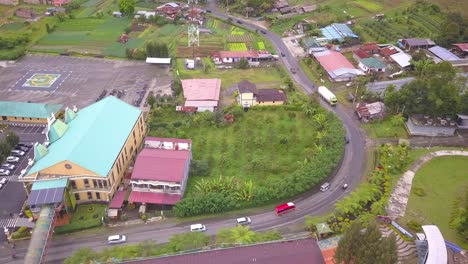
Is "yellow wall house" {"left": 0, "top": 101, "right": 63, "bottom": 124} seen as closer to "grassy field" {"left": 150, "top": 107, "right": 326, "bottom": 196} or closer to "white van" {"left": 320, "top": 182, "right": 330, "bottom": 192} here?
"grassy field" {"left": 150, "top": 107, "right": 326, "bottom": 196}

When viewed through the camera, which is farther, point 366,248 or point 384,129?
point 384,129

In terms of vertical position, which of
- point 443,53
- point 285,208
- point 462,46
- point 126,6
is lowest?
point 285,208

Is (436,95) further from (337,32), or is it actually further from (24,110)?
(24,110)

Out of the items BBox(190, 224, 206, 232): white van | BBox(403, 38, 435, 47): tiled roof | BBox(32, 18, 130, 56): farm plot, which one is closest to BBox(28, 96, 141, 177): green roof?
BBox(190, 224, 206, 232): white van

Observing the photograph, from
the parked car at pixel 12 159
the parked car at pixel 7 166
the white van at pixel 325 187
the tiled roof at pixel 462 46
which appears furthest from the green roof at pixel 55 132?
the tiled roof at pixel 462 46

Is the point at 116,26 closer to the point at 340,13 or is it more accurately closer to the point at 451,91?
the point at 340,13

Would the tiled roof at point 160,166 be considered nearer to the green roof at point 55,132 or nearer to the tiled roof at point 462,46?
the green roof at point 55,132

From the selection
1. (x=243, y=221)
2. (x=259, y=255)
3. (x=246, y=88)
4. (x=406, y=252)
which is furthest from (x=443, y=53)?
(x=259, y=255)

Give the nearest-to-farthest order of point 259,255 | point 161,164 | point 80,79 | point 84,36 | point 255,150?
1. point 259,255
2. point 161,164
3. point 255,150
4. point 80,79
5. point 84,36
